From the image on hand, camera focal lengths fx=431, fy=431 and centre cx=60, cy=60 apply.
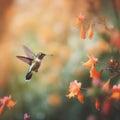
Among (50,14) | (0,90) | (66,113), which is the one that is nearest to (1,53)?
(0,90)

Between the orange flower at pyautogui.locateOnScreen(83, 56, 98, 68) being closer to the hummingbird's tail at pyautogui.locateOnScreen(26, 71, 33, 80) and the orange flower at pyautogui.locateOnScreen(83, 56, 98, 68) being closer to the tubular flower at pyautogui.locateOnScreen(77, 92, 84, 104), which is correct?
the tubular flower at pyautogui.locateOnScreen(77, 92, 84, 104)

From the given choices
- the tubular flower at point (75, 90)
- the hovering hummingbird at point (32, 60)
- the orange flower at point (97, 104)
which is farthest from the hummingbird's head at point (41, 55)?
the orange flower at point (97, 104)

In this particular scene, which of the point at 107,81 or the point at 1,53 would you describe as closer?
the point at 107,81

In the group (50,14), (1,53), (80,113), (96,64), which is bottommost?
(80,113)

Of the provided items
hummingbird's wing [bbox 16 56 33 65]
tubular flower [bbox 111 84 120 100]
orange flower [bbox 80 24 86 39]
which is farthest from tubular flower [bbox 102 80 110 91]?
hummingbird's wing [bbox 16 56 33 65]

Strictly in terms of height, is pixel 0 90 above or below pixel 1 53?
below

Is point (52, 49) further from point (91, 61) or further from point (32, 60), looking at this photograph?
point (91, 61)

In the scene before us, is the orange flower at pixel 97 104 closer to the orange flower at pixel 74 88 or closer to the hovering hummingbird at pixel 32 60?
the orange flower at pixel 74 88

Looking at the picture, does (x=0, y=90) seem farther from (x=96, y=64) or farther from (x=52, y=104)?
(x=96, y=64)
